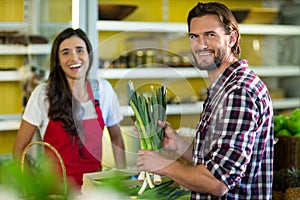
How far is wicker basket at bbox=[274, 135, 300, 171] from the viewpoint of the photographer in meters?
2.42

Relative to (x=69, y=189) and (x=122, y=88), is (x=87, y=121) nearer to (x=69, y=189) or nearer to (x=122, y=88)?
(x=122, y=88)

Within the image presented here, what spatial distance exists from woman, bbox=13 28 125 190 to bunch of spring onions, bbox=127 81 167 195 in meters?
0.74

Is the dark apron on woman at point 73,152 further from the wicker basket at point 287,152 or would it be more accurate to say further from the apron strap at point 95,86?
the wicker basket at point 287,152

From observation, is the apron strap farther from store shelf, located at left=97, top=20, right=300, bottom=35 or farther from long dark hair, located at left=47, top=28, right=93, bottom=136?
store shelf, located at left=97, top=20, right=300, bottom=35

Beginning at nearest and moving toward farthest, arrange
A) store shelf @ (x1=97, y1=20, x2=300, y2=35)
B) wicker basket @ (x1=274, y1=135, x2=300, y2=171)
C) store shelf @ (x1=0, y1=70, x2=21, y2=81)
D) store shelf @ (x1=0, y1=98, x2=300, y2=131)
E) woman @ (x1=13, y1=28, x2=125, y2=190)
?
store shelf @ (x1=0, y1=98, x2=300, y2=131) → wicker basket @ (x1=274, y1=135, x2=300, y2=171) → woman @ (x1=13, y1=28, x2=125, y2=190) → store shelf @ (x1=0, y1=70, x2=21, y2=81) → store shelf @ (x1=97, y1=20, x2=300, y2=35)

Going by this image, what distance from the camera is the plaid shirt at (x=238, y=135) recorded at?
1694 mm

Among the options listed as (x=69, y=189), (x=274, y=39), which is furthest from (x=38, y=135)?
(x=274, y=39)

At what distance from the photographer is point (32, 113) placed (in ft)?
9.07

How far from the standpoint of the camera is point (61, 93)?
2748mm

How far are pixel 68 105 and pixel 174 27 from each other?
1.82 meters

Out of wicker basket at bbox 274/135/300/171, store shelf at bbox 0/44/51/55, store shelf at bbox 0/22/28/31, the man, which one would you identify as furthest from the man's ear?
store shelf at bbox 0/22/28/31

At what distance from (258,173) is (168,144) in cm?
29

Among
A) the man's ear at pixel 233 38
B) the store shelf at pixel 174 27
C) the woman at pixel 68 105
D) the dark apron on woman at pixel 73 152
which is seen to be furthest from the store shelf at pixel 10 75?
the man's ear at pixel 233 38

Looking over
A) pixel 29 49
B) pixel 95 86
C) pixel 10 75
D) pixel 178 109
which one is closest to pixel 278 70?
pixel 29 49
